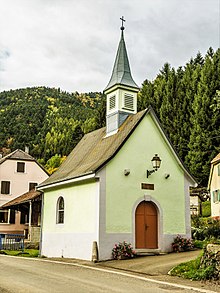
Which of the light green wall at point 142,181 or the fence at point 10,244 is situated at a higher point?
the light green wall at point 142,181

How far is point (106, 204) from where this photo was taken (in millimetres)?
17188

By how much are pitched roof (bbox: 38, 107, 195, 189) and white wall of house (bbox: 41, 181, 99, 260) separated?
0.61 metres

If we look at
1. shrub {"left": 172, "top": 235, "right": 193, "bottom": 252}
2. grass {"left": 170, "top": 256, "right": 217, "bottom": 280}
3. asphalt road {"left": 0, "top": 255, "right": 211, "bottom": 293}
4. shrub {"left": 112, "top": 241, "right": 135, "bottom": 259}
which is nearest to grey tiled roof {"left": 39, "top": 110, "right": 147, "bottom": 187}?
shrub {"left": 112, "top": 241, "right": 135, "bottom": 259}

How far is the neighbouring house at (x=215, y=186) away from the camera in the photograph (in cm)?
3666

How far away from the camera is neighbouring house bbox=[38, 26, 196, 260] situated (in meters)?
17.3

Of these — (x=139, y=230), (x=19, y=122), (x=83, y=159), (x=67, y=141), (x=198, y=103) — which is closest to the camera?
(x=139, y=230)

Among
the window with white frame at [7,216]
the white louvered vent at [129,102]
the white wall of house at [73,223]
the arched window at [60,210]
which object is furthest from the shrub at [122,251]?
the window with white frame at [7,216]

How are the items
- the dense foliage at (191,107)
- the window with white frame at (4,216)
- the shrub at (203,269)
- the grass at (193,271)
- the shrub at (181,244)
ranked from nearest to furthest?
the shrub at (203,269)
the grass at (193,271)
the shrub at (181,244)
the window with white frame at (4,216)
the dense foliage at (191,107)

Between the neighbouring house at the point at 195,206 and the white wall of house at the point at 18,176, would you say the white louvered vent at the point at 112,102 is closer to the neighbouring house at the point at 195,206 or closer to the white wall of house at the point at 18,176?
the neighbouring house at the point at 195,206

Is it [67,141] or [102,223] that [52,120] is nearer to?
[67,141]

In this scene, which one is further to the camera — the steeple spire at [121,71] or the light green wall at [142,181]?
the steeple spire at [121,71]

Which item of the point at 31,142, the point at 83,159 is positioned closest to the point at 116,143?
the point at 83,159

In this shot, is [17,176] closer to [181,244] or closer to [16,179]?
[16,179]

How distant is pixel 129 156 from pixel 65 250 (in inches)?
207
